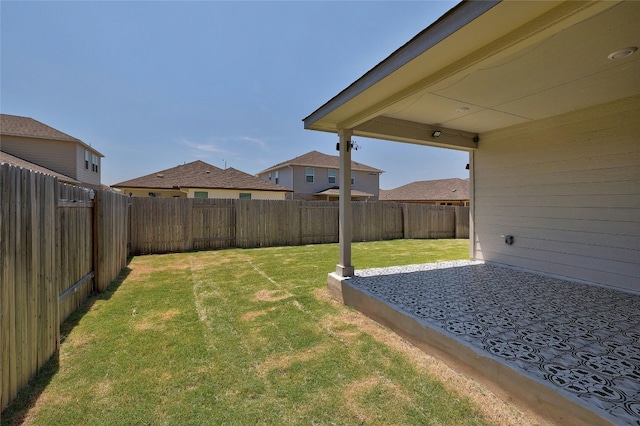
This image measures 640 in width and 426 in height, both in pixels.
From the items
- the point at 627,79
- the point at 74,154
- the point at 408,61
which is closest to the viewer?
the point at 408,61

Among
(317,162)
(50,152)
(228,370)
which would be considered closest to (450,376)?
(228,370)

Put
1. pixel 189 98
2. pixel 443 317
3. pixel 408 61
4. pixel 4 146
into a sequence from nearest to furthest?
1. pixel 408 61
2. pixel 443 317
3. pixel 189 98
4. pixel 4 146

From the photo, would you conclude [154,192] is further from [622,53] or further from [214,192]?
[622,53]

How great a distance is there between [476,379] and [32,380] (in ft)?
12.4

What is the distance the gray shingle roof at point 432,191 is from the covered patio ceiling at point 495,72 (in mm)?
21705

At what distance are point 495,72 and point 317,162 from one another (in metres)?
19.1

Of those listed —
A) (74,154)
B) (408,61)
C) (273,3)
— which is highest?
(273,3)

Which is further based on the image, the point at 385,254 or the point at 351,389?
the point at 385,254

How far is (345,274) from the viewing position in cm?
485

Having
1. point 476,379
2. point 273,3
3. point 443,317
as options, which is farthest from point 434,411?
point 273,3

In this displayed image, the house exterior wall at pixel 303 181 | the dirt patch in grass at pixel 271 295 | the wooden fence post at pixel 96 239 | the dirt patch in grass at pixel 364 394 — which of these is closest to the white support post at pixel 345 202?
the dirt patch in grass at pixel 271 295

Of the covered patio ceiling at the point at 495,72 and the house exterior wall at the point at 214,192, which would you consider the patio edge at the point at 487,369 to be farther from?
the house exterior wall at the point at 214,192

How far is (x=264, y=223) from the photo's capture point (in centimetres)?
1093

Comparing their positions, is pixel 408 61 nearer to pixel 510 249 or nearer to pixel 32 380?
pixel 32 380
